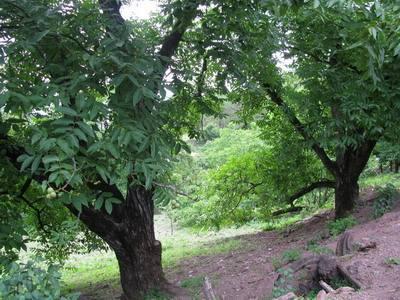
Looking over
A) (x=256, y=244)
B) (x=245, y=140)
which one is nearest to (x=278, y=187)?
(x=256, y=244)

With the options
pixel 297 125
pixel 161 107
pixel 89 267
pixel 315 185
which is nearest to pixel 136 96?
pixel 161 107

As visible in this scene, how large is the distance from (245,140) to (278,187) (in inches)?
300

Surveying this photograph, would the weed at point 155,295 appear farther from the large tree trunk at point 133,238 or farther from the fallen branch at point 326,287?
the fallen branch at point 326,287

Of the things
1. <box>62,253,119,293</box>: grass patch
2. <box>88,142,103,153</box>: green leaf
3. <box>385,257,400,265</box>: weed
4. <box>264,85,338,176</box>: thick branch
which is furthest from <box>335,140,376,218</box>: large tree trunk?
<box>88,142,103,153</box>: green leaf

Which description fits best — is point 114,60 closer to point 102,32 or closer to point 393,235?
point 102,32

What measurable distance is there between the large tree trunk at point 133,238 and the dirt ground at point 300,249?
0.88m

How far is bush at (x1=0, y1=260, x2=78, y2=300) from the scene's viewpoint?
2.60 m

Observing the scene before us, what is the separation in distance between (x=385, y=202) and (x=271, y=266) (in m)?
2.72

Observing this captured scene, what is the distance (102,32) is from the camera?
3590mm

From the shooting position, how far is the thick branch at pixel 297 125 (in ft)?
25.8

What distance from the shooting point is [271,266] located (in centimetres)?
634

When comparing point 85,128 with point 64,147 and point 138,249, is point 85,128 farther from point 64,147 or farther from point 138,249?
point 138,249

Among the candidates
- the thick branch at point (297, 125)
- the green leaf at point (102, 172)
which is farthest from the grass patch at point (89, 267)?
the green leaf at point (102, 172)

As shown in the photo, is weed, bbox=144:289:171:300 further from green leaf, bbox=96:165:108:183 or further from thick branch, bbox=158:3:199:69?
green leaf, bbox=96:165:108:183
